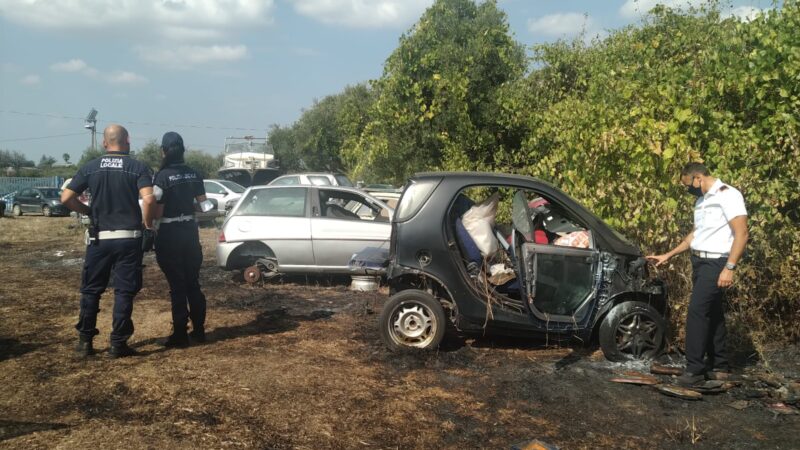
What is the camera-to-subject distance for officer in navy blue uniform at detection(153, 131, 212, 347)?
21.0ft

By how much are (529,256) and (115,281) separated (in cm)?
372

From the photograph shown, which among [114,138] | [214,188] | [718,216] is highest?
[214,188]

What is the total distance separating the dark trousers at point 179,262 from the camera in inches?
253

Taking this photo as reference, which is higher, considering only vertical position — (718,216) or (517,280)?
(718,216)

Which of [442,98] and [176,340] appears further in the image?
[442,98]

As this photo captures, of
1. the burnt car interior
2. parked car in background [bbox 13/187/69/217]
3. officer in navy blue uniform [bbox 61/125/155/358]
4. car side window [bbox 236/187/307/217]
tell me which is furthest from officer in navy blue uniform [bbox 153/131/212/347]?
parked car in background [bbox 13/187/69/217]

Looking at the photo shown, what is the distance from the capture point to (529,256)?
605 cm

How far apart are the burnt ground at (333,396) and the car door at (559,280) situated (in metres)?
0.47

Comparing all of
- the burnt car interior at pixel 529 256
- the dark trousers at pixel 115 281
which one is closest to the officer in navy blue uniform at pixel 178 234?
the dark trousers at pixel 115 281

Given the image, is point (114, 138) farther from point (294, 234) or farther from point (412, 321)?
point (294, 234)

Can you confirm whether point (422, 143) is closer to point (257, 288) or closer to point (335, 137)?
point (257, 288)

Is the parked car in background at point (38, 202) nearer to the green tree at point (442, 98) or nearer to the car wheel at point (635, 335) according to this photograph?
the green tree at point (442, 98)

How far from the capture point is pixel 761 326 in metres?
6.51

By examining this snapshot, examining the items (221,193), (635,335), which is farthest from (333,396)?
(221,193)
